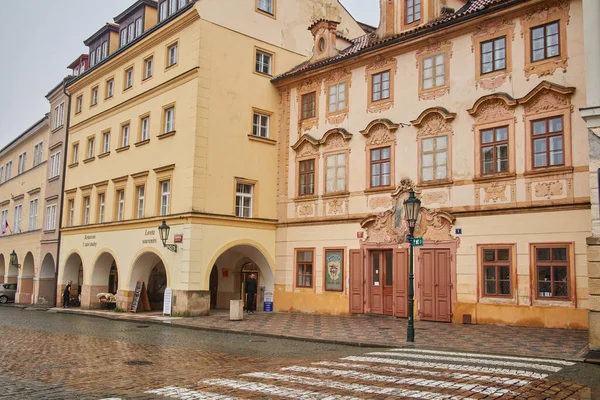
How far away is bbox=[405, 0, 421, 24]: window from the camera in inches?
884

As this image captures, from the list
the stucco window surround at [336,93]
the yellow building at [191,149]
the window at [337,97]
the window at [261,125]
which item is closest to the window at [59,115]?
the yellow building at [191,149]

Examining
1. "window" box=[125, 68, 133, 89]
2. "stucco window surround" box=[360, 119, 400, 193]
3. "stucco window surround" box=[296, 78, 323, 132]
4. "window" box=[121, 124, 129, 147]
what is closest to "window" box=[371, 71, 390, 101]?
"stucco window surround" box=[360, 119, 400, 193]

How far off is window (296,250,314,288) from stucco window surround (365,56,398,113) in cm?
673

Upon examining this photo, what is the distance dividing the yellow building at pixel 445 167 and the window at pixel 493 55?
0.05m

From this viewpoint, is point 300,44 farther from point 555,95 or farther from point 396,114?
point 555,95

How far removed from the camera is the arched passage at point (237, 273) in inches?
1064

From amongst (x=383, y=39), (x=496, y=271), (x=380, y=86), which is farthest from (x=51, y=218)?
(x=496, y=271)

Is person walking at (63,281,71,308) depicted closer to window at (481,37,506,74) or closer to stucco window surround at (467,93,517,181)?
stucco window surround at (467,93,517,181)

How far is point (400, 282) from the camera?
2180 cm

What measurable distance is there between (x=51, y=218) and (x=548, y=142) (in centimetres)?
3052

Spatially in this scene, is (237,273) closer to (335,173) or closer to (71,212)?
(335,173)

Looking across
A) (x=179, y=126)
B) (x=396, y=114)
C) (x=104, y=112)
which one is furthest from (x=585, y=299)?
(x=104, y=112)

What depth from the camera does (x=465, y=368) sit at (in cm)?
1069

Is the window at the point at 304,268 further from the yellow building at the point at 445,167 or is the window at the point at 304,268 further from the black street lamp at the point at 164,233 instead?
the black street lamp at the point at 164,233
